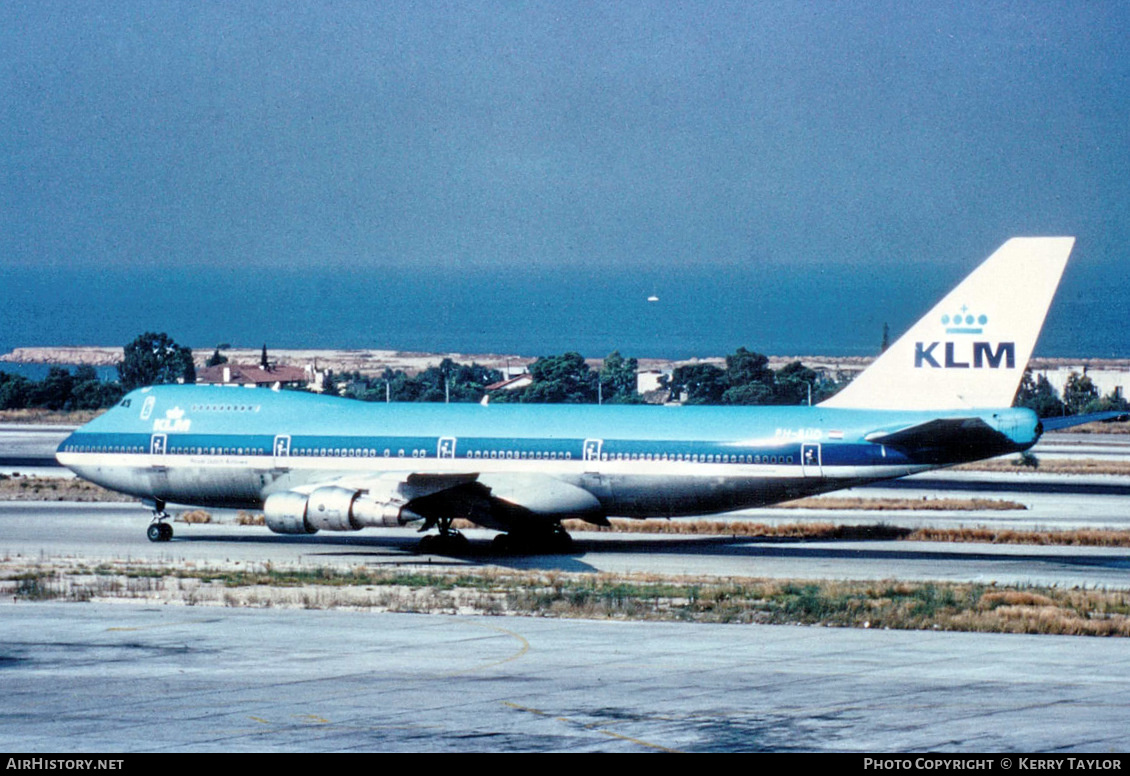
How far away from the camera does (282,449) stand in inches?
1800

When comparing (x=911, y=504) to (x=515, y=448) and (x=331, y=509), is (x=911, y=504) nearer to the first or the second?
(x=515, y=448)

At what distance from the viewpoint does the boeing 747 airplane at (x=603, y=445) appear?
1642 inches

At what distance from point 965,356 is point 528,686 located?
895 inches

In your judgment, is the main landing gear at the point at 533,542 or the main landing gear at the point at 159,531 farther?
the main landing gear at the point at 159,531

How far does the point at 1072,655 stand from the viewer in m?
26.7

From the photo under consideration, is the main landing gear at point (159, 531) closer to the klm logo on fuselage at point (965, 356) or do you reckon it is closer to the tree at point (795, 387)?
the klm logo on fuselage at point (965, 356)

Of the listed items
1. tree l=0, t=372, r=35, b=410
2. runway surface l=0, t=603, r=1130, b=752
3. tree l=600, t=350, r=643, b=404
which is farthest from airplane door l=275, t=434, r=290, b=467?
tree l=0, t=372, r=35, b=410

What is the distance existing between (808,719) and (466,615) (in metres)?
11.8

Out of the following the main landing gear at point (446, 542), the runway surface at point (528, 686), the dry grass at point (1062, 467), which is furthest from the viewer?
the dry grass at point (1062, 467)

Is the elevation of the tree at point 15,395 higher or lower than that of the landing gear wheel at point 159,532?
higher

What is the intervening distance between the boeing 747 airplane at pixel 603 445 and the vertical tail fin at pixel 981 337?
4 centimetres

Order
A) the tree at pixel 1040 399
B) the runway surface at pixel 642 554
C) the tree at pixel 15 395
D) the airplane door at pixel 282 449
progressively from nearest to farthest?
1. the runway surface at pixel 642 554
2. the airplane door at pixel 282 449
3. the tree at pixel 1040 399
4. the tree at pixel 15 395

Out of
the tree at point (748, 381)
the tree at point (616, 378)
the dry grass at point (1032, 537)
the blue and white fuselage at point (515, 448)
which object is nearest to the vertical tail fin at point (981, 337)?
the blue and white fuselage at point (515, 448)

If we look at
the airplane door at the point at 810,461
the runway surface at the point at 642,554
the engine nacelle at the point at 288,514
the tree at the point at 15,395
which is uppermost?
the tree at the point at 15,395
